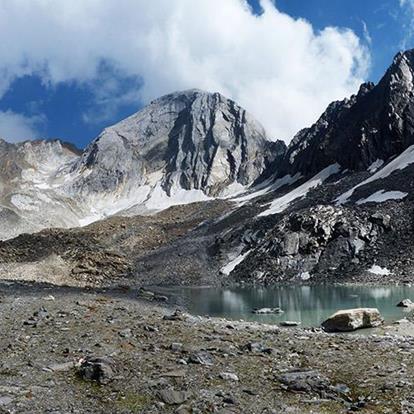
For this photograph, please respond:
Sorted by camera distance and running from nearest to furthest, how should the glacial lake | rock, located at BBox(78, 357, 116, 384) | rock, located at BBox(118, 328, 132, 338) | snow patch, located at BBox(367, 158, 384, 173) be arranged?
rock, located at BBox(78, 357, 116, 384)
rock, located at BBox(118, 328, 132, 338)
the glacial lake
snow patch, located at BBox(367, 158, 384, 173)

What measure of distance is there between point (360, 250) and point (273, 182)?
371 ft

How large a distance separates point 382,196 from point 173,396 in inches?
3062

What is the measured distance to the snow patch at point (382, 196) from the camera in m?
81.8

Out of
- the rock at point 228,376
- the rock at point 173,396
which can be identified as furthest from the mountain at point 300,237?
the rock at point 173,396

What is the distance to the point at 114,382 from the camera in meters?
14.4

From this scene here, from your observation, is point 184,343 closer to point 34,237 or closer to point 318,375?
point 318,375

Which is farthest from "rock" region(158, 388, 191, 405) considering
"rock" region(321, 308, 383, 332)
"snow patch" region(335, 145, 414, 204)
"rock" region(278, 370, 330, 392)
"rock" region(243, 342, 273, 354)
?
"snow patch" region(335, 145, 414, 204)

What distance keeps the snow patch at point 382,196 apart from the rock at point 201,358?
70.5 metres

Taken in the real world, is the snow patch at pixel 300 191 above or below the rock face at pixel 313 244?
above

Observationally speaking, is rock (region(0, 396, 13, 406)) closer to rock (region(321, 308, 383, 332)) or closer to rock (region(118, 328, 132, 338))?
rock (region(118, 328, 132, 338))

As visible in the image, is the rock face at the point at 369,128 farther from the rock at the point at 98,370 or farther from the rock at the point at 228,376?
the rock at the point at 98,370

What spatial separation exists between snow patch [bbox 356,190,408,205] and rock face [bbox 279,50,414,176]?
126ft

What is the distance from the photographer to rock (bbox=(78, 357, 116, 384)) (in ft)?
47.6

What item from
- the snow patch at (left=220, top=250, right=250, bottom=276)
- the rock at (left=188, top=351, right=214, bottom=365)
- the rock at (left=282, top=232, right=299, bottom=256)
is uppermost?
the rock at (left=282, top=232, right=299, bottom=256)
